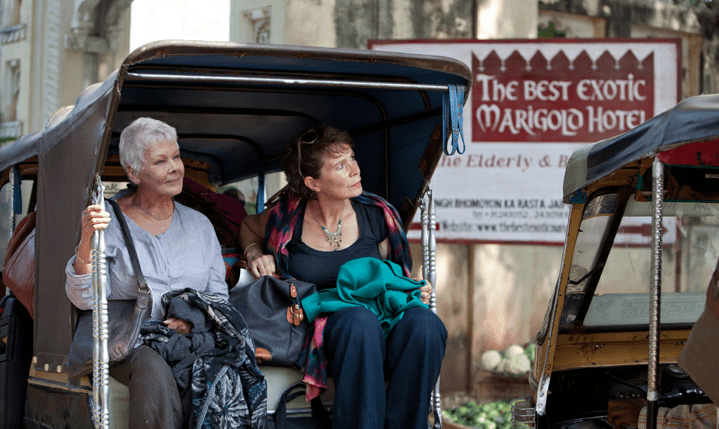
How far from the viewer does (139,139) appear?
3.62m

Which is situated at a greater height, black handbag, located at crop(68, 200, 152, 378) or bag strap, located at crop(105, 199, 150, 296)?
bag strap, located at crop(105, 199, 150, 296)

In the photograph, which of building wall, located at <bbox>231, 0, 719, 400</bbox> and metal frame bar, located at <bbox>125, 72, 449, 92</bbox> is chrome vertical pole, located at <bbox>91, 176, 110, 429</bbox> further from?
building wall, located at <bbox>231, 0, 719, 400</bbox>

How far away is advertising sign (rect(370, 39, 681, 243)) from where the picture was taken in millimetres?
6586

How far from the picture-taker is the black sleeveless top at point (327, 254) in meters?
3.89

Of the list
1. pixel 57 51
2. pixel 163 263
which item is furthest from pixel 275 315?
pixel 57 51

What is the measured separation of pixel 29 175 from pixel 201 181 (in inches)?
48.8

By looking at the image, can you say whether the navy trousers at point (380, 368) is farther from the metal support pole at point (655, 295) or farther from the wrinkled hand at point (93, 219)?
the wrinkled hand at point (93, 219)

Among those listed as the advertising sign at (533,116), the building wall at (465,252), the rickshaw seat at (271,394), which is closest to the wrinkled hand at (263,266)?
the rickshaw seat at (271,394)

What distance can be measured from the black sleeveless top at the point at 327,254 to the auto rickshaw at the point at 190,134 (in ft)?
0.97

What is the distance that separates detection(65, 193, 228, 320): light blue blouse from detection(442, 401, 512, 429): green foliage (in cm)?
327

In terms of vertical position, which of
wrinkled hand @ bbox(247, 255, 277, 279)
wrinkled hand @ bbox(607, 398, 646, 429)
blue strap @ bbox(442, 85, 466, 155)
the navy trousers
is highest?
blue strap @ bbox(442, 85, 466, 155)

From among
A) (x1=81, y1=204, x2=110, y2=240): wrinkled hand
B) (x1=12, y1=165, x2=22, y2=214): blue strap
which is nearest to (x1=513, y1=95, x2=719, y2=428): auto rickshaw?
(x1=81, y1=204, x2=110, y2=240): wrinkled hand

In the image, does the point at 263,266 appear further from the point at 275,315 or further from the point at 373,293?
the point at 373,293

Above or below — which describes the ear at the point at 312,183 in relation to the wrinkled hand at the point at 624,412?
above
